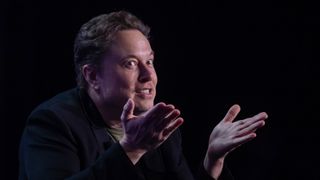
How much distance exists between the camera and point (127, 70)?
181cm

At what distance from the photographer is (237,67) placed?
2631 mm

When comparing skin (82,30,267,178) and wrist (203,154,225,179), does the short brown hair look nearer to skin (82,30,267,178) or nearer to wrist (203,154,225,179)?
skin (82,30,267,178)

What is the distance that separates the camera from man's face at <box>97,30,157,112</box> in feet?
5.92

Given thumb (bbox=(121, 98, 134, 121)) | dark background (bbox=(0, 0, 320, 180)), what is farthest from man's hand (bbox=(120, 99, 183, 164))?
dark background (bbox=(0, 0, 320, 180))

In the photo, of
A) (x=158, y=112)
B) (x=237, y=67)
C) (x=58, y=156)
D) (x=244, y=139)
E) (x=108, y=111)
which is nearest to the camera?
(x=158, y=112)

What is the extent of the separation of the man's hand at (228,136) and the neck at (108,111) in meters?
0.33

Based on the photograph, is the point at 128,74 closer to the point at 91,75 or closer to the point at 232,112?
the point at 91,75

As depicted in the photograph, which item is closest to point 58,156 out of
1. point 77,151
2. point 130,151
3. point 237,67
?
point 77,151

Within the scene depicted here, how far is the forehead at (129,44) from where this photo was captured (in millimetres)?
1814

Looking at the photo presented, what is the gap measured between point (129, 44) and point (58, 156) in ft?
A: 1.47

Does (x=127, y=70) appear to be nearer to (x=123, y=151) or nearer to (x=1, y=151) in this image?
(x=123, y=151)

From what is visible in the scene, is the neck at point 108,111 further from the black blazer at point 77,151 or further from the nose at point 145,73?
the nose at point 145,73

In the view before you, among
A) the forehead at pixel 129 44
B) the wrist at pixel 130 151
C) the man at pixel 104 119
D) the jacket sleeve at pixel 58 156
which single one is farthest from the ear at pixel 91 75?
the wrist at pixel 130 151

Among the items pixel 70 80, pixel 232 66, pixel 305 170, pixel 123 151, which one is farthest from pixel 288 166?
pixel 123 151
